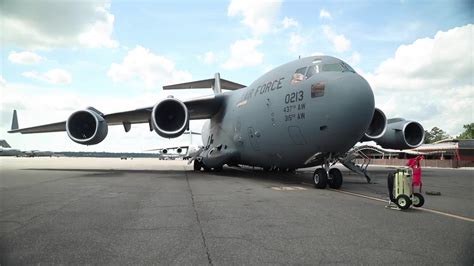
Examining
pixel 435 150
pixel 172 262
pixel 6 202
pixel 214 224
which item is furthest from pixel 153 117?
pixel 435 150

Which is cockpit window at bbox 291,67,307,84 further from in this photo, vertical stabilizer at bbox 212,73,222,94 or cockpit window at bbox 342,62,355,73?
vertical stabilizer at bbox 212,73,222,94

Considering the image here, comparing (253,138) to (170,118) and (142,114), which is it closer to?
(170,118)

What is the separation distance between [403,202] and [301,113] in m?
4.75

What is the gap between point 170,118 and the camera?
17.3m

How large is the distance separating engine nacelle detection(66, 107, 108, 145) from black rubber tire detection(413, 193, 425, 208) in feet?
46.2

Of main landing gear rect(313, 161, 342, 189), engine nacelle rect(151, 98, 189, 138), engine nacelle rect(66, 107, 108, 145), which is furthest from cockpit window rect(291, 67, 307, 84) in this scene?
engine nacelle rect(66, 107, 108, 145)

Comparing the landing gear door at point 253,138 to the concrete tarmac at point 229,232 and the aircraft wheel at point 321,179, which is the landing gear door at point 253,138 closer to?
the aircraft wheel at point 321,179

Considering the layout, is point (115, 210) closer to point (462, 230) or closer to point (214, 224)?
point (214, 224)

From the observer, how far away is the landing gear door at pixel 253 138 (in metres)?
14.3

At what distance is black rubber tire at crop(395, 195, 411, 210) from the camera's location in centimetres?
722

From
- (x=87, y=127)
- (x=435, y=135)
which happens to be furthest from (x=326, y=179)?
(x=435, y=135)

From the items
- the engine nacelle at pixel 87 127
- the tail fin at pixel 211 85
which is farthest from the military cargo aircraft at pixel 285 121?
the tail fin at pixel 211 85

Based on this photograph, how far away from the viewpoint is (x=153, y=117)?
15648 mm

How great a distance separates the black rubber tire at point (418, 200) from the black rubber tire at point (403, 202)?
439 millimetres
